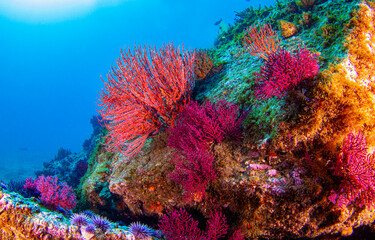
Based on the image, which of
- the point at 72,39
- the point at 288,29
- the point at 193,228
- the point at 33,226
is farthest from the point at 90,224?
the point at 72,39

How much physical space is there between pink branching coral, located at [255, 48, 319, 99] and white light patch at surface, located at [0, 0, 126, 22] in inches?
6096

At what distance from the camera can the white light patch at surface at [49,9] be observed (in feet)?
383

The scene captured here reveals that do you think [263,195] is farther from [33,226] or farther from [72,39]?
[72,39]

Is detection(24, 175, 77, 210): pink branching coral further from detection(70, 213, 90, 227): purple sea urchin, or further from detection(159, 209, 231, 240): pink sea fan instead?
detection(159, 209, 231, 240): pink sea fan

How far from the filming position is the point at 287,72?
2.88m

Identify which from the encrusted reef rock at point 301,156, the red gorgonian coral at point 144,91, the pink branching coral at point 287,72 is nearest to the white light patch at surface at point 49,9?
the red gorgonian coral at point 144,91

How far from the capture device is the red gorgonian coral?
155 inches

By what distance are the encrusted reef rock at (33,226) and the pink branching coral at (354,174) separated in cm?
307

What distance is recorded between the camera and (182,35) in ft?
363

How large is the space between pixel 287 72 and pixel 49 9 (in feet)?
558

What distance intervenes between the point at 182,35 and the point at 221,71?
382 ft

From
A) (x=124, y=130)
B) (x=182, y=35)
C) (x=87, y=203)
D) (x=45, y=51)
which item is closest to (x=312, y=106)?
(x=124, y=130)

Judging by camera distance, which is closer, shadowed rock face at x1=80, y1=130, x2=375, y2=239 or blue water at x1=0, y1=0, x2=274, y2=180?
shadowed rock face at x1=80, y1=130, x2=375, y2=239

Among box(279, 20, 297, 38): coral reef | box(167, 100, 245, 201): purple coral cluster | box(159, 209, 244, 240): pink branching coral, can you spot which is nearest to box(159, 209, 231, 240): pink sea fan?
box(159, 209, 244, 240): pink branching coral
